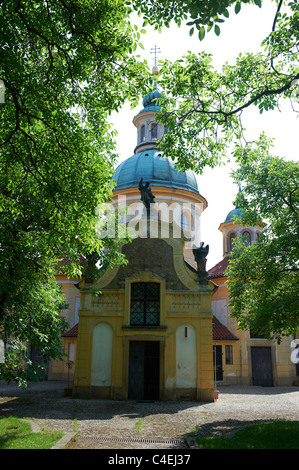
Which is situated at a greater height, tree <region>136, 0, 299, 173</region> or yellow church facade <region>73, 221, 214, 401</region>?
tree <region>136, 0, 299, 173</region>

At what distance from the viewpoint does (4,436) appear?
28.4 ft

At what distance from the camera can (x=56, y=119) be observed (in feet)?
28.9

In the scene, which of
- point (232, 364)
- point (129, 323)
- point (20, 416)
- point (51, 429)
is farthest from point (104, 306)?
point (232, 364)

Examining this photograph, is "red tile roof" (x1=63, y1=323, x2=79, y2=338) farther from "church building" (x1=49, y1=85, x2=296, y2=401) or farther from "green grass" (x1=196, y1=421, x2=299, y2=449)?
"green grass" (x1=196, y1=421, x2=299, y2=449)

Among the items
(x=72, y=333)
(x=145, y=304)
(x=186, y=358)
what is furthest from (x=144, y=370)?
(x=72, y=333)

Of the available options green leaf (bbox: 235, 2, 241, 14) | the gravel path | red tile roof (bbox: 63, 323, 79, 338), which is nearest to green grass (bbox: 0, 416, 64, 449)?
the gravel path

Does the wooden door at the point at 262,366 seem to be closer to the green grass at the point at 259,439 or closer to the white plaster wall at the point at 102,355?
the white plaster wall at the point at 102,355

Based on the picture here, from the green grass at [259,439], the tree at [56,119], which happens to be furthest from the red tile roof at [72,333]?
the green grass at [259,439]

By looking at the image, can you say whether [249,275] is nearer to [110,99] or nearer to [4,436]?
[110,99]

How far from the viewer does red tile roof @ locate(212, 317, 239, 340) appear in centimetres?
2589

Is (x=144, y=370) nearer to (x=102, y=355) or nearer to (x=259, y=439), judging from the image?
(x=102, y=355)

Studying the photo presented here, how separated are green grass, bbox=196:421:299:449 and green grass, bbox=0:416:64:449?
10.2ft

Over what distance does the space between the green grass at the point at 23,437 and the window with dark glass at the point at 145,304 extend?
775cm

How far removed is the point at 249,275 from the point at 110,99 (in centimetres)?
782
